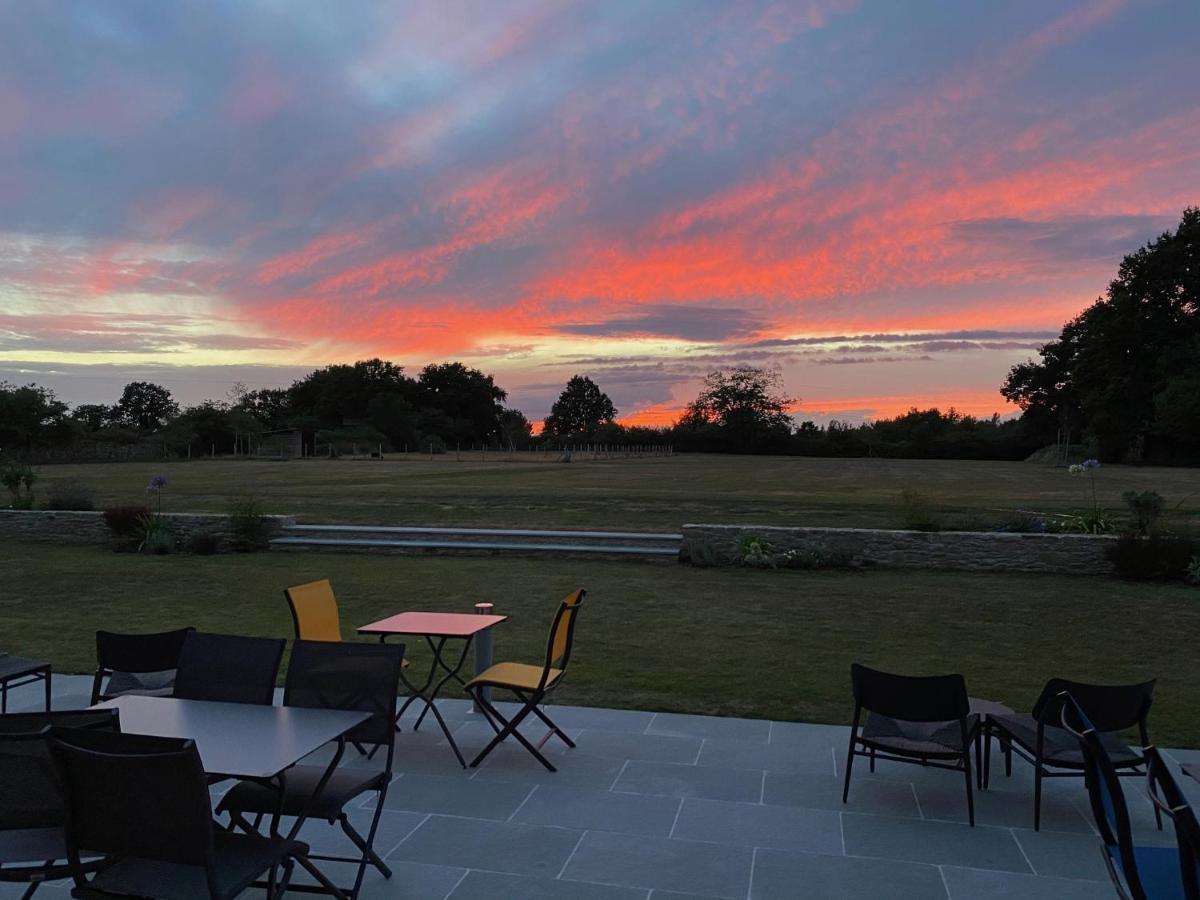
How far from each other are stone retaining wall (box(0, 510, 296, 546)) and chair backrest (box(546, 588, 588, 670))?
1264cm

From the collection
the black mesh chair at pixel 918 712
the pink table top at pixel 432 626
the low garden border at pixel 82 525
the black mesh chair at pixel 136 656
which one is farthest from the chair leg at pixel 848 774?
the low garden border at pixel 82 525

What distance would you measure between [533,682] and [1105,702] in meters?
3.13

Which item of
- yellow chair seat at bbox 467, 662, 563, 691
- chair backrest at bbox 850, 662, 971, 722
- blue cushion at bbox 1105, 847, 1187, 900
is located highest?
chair backrest at bbox 850, 662, 971, 722

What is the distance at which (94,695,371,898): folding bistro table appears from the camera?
9.67 feet

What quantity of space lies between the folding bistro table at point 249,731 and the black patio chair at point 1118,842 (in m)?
2.64

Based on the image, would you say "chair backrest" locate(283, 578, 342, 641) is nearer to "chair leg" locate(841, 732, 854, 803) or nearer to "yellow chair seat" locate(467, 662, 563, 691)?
"yellow chair seat" locate(467, 662, 563, 691)

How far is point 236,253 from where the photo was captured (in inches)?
914

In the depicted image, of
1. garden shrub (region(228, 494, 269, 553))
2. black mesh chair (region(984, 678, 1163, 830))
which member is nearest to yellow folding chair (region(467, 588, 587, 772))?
black mesh chair (region(984, 678, 1163, 830))

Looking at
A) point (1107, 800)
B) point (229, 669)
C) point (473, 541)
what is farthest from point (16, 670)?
point (473, 541)

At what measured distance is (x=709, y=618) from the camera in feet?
33.1

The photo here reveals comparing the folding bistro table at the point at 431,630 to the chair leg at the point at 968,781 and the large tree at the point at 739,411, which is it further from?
→ the large tree at the point at 739,411

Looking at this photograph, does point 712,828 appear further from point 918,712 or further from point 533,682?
point 533,682

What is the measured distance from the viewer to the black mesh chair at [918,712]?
4223mm

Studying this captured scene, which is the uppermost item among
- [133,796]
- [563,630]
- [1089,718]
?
[133,796]
